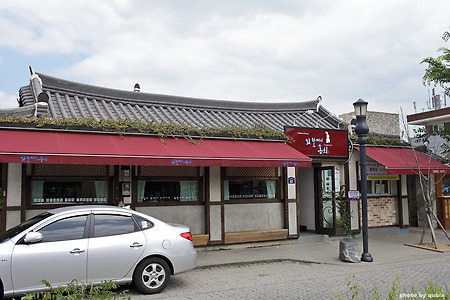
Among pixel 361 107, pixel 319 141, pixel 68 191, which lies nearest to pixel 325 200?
pixel 319 141

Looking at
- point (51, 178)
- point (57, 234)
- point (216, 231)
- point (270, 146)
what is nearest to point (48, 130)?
point (51, 178)

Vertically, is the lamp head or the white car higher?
the lamp head

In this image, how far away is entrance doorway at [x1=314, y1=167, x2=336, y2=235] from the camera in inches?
514

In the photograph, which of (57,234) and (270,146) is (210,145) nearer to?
(270,146)

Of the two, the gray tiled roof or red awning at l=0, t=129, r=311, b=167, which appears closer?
red awning at l=0, t=129, r=311, b=167

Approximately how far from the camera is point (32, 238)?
20.1 feet

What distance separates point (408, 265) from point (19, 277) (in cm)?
843

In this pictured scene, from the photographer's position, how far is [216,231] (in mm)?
11117

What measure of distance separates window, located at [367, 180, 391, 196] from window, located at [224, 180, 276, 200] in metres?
4.25

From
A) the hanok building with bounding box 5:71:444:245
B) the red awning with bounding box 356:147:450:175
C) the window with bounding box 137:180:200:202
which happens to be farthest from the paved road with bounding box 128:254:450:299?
the red awning with bounding box 356:147:450:175

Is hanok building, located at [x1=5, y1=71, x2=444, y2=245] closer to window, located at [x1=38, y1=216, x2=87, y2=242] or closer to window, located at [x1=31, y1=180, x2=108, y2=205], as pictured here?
window, located at [x1=31, y1=180, x2=108, y2=205]

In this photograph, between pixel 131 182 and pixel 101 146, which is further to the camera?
pixel 131 182

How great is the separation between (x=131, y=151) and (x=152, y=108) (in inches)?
194

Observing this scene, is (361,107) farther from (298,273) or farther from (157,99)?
(157,99)
